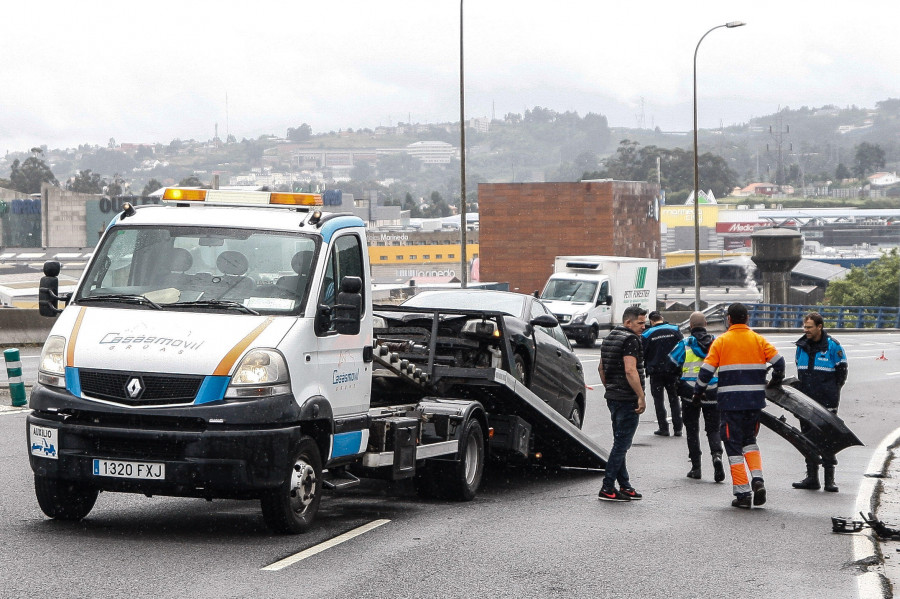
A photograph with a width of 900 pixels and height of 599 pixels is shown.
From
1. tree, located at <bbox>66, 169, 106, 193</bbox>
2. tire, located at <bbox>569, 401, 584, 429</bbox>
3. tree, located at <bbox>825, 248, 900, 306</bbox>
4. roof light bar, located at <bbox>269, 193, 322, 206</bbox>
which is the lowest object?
tree, located at <bbox>825, 248, 900, 306</bbox>

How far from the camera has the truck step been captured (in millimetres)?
9000

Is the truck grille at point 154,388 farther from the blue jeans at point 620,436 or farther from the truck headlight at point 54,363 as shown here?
the blue jeans at point 620,436

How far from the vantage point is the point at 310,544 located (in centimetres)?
822

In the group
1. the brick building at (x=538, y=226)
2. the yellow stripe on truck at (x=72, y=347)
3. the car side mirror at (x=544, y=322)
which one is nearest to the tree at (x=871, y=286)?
the brick building at (x=538, y=226)

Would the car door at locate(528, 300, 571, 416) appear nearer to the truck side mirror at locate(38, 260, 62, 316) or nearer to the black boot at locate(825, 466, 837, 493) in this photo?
the black boot at locate(825, 466, 837, 493)

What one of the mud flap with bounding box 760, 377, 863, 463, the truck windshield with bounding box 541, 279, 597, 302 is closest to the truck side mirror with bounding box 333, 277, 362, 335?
the mud flap with bounding box 760, 377, 863, 463

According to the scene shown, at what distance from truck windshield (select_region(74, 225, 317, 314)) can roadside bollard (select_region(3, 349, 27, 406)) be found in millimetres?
9047

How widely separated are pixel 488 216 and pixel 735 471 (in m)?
76.2

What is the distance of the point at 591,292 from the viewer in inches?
1549

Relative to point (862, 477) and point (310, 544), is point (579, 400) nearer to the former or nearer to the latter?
point (862, 477)

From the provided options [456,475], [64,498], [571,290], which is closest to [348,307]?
[64,498]

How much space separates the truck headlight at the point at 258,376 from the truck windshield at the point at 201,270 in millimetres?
453

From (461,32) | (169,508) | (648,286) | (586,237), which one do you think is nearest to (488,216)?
(586,237)

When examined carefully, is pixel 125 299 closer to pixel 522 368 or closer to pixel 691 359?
pixel 522 368
